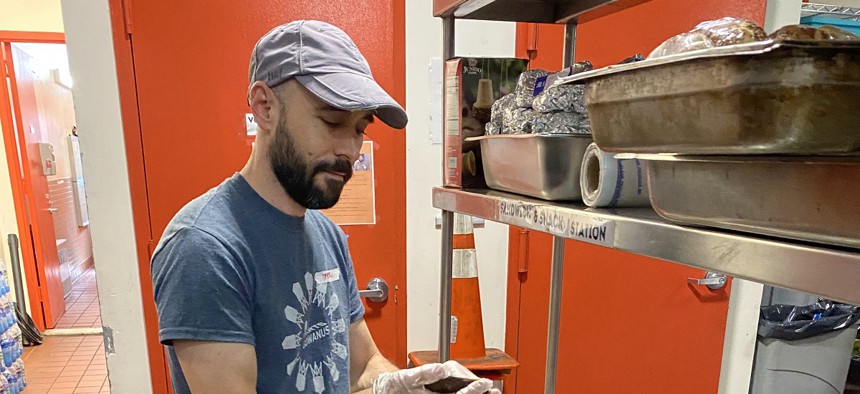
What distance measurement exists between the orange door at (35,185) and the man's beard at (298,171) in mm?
3447

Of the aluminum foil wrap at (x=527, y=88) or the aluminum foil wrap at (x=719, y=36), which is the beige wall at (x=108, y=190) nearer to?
the aluminum foil wrap at (x=527, y=88)

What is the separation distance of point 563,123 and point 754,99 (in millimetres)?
353

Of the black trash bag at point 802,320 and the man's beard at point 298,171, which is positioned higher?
the man's beard at point 298,171

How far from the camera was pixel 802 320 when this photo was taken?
1.70m

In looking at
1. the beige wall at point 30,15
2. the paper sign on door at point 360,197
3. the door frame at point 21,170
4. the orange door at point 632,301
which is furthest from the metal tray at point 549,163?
the beige wall at point 30,15

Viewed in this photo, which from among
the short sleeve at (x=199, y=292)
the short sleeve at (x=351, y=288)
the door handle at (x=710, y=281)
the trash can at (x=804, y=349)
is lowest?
the trash can at (x=804, y=349)

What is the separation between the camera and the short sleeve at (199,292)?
81 cm

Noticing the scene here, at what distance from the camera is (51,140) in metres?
3.85

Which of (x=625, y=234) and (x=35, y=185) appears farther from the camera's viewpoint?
(x=35, y=185)

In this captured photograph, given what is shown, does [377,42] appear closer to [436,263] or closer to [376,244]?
[376,244]

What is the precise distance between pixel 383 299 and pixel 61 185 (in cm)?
383

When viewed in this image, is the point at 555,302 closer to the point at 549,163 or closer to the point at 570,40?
the point at 549,163

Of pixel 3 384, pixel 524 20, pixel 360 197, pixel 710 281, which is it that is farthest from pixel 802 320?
pixel 3 384

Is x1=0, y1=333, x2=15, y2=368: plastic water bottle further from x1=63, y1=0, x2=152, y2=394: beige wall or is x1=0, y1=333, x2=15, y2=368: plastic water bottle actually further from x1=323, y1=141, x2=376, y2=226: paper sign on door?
x1=323, y1=141, x2=376, y2=226: paper sign on door
